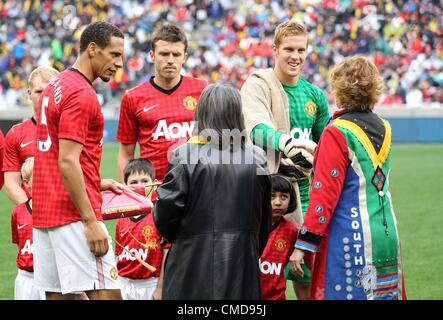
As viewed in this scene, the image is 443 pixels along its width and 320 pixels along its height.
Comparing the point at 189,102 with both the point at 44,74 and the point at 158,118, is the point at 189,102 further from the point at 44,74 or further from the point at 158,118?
the point at 44,74

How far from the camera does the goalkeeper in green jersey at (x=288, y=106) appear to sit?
20.6 feet

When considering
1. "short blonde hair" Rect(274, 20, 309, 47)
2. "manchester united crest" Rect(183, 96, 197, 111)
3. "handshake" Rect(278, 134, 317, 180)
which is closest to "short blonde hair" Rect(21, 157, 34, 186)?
"manchester united crest" Rect(183, 96, 197, 111)

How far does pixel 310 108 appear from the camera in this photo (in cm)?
662

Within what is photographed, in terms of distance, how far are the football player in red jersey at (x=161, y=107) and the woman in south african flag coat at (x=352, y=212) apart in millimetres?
1782

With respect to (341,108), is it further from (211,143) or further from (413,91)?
(413,91)

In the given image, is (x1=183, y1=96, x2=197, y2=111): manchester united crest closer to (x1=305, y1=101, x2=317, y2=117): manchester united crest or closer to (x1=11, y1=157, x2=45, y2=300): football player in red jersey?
(x1=305, y1=101, x2=317, y2=117): manchester united crest

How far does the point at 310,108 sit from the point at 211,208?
1992mm

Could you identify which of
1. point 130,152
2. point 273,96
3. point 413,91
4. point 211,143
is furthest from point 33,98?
point 413,91

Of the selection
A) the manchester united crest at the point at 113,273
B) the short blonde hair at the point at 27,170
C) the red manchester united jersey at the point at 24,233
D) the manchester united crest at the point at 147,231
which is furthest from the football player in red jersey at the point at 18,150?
the manchester united crest at the point at 113,273

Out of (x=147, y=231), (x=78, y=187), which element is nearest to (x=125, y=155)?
(x=147, y=231)

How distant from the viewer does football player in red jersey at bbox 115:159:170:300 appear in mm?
6797

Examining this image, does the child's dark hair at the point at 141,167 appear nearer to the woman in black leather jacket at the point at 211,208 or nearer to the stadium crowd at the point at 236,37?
the woman in black leather jacket at the point at 211,208

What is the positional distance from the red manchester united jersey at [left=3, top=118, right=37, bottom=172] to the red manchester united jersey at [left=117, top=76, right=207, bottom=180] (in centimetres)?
86
